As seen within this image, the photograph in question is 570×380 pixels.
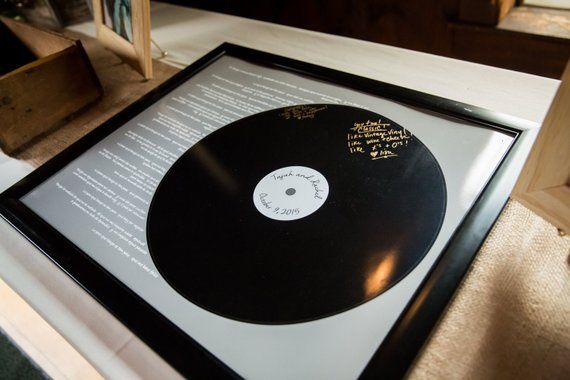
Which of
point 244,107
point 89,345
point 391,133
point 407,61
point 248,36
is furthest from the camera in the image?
point 248,36

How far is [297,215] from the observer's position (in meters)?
0.61

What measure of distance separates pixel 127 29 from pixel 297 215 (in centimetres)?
65

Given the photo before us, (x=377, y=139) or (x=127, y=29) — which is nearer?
(x=377, y=139)

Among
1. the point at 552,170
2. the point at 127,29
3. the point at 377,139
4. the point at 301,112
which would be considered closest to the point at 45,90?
the point at 127,29

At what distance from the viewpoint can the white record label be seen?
62cm

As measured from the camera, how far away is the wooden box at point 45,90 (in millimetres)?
806

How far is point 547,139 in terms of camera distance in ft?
1.48

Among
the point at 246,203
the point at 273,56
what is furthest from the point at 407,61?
the point at 246,203

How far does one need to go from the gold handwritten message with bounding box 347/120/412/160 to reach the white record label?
0.09m

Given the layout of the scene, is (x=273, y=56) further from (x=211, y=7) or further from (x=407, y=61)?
(x=211, y=7)

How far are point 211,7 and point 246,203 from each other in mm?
1457

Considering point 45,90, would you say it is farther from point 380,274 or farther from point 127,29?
point 380,274

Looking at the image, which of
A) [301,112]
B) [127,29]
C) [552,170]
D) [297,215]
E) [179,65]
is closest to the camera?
[552,170]

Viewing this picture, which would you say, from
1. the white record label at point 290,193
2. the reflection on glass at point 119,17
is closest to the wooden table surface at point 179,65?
the reflection on glass at point 119,17
